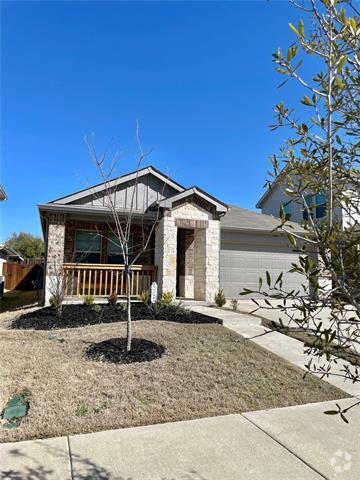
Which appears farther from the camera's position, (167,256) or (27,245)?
(27,245)

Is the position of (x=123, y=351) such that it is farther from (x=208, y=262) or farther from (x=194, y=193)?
(x=194, y=193)

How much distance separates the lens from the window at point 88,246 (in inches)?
531

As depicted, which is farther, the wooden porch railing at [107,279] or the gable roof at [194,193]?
the gable roof at [194,193]

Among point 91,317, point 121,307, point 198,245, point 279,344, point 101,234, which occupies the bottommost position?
point 279,344

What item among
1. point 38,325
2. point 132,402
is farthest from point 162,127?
point 132,402

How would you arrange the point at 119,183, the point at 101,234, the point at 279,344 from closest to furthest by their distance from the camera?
the point at 279,344
the point at 119,183
the point at 101,234

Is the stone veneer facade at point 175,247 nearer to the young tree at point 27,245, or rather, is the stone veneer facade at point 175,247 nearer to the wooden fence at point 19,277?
the wooden fence at point 19,277

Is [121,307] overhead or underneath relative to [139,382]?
overhead

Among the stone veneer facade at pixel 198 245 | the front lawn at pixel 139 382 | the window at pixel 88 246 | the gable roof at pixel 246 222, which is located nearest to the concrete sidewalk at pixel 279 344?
the front lawn at pixel 139 382

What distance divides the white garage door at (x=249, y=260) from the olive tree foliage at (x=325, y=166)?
11.8m

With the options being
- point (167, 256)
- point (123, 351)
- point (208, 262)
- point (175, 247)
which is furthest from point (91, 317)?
point (208, 262)

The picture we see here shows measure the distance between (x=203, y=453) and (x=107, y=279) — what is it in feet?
31.2

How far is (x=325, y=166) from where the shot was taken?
2.02m

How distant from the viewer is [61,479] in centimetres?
281
